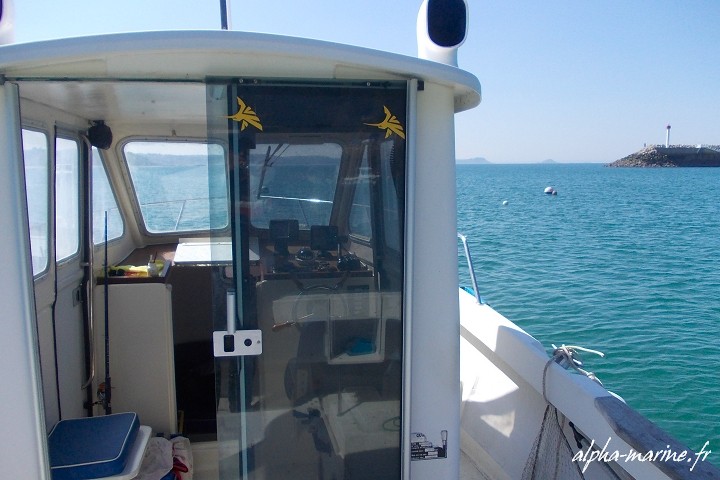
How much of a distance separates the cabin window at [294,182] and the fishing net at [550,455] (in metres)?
1.64

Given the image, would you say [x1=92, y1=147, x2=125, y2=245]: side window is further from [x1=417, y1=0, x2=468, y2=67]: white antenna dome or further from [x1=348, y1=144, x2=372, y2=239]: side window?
[x1=417, y1=0, x2=468, y2=67]: white antenna dome

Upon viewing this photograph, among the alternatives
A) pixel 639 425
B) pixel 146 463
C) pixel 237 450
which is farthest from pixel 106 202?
pixel 639 425

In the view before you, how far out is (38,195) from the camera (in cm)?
308

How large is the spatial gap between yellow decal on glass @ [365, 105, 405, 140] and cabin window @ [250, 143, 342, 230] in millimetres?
172

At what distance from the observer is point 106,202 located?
4.52m

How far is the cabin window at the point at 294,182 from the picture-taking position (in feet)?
7.11

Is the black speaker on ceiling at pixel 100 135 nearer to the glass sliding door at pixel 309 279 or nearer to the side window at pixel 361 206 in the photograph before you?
the glass sliding door at pixel 309 279

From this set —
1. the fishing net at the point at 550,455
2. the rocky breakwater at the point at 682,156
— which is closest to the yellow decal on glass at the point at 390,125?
the fishing net at the point at 550,455

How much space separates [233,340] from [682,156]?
126m

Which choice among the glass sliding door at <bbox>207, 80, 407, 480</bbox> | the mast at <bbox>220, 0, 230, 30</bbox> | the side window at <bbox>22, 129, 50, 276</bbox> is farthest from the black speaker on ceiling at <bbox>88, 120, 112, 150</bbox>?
the glass sliding door at <bbox>207, 80, 407, 480</bbox>

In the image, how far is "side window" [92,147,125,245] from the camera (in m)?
4.20

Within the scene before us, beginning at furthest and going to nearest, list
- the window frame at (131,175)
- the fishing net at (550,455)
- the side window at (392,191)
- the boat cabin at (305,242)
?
the window frame at (131,175)
the fishing net at (550,455)
the side window at (392,191)
the boat cabin at (305,242)

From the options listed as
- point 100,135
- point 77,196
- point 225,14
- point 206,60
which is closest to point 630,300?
point 100,135

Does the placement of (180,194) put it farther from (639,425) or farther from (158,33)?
(639,425)
